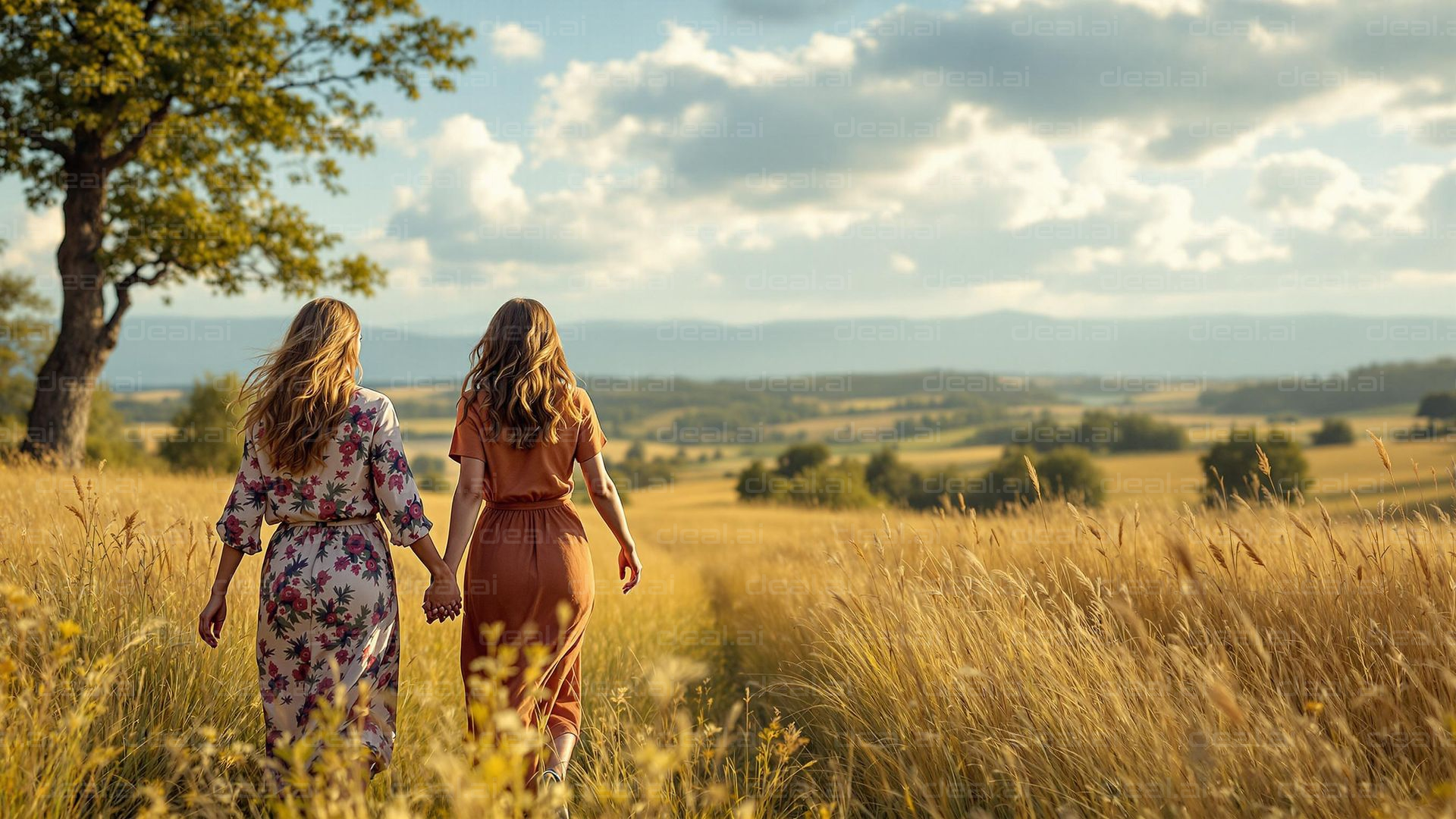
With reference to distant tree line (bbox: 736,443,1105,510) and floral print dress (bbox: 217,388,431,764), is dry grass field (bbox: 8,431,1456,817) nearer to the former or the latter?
floral print dress (bbox: 217,388,431,764)

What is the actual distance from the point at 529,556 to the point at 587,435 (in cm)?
68

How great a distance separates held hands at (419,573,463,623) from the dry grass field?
629 millimetres

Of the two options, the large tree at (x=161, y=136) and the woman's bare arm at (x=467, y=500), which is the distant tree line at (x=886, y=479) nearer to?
the large tree at (x=161, y=136)

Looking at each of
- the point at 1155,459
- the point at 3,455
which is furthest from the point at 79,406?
the point at 1155,459

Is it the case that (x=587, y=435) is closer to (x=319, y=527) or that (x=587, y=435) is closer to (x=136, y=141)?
(x=319, y=527)

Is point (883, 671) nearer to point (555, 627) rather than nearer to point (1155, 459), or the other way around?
point (555, 627)

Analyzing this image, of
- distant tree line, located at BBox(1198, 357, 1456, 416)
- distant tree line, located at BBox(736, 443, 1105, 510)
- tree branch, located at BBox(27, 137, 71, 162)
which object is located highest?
tree branch, located at BBox(27, 137, 71, 162)

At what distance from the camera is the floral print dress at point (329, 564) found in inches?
143

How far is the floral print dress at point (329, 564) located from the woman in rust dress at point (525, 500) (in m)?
0.44

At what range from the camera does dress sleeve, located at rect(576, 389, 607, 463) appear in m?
4.35

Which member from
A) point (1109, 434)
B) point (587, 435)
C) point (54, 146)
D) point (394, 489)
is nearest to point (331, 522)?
point (394, 489)

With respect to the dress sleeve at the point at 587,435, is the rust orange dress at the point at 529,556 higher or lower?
lower

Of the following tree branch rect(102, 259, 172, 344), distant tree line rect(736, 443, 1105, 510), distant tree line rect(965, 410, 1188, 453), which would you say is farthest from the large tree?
distant tree line rect(965, 410, 1188, 453)

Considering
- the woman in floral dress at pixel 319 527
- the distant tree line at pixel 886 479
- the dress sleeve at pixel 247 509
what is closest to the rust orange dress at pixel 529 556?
the woman in floral dress at pixel 319 527
